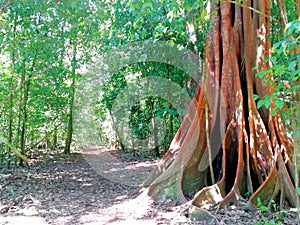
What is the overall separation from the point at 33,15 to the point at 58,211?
3.82m

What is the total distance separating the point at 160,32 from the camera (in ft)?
19.9

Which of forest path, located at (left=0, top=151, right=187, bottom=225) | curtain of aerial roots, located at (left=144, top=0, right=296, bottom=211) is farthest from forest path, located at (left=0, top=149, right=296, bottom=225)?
curtain of aerial roots, located at (left=144, top=0, right=296, bottom=211)

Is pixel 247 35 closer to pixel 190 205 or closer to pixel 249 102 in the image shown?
pixel 249 102

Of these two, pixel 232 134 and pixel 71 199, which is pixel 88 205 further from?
pixel 232 134

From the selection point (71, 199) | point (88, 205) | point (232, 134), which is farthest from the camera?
point (71, 199)

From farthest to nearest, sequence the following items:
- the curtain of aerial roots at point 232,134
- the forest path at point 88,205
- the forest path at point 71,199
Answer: the curtain of aerial roots at point 232,134
the forest path at point 71,199
the forest path at point 88,205

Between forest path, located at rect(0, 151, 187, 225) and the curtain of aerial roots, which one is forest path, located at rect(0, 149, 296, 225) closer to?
forest path, located at rect(0, 151, 187, 225)

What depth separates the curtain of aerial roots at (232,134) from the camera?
4375mm

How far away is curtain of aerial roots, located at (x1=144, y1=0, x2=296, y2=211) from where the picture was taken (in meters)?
4.38

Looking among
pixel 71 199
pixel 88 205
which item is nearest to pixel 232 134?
pixel 88 205

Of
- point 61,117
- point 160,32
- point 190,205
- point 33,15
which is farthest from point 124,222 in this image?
point 61,117

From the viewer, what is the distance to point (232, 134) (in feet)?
15.5

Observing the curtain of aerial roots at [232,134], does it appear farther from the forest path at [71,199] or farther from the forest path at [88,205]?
the forest path at [71,199]

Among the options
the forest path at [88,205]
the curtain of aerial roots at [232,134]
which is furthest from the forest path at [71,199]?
the curtain of aerial roots at [232,134]
